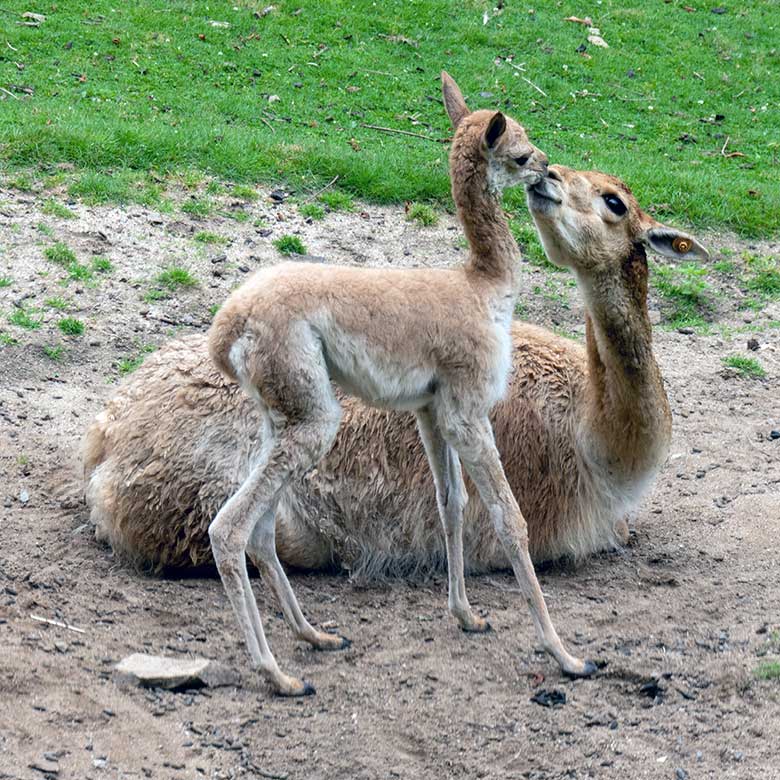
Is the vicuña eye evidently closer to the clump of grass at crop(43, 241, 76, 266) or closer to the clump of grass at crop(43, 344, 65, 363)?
the clump of grass at crop(43, 344, 65, 363)

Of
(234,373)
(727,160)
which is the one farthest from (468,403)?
(727,160)

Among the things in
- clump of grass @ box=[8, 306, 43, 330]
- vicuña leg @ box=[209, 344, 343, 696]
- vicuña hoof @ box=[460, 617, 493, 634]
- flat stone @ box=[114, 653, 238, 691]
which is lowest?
clump of grass @ box=[8, 306, 43, 330]

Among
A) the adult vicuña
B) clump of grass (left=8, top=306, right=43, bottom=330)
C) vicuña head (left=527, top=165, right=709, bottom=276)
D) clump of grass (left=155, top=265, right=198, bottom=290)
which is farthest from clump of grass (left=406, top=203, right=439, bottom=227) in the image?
vicuña head (left=527, top=165, right=709, bottom=276)

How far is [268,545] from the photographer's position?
15.6ft

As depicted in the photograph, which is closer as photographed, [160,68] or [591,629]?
[591,629]

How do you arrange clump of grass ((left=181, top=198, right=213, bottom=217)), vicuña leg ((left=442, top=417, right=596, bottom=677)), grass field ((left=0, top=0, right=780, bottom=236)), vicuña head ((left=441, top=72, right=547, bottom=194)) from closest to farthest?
vicuña leg ((left=442, top=417, right=596, bottom=677)) → vicuña head ((left=441, top=72, right=547, bottom=194)) → clump of grass ((left=181, top=198, right=213, bottom=217)) → grass field ((left=0, top=0, right=780, bottom=236))

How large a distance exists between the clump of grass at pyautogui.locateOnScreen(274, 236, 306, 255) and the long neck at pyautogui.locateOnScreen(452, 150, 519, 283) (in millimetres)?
4348

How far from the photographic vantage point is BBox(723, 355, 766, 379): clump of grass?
7.99m

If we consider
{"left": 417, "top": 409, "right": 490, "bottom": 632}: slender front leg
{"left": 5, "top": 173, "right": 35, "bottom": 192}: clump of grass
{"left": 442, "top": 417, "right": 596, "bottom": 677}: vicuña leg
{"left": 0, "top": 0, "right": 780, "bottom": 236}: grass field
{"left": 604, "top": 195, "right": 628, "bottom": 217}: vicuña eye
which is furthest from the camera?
{"left": 0, "top": 0, "right": 780, "bottom": 236}: grass field

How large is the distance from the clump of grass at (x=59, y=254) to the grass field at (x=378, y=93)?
78cm

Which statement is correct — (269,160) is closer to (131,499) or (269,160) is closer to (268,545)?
(131,499)

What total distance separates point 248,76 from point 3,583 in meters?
8.55

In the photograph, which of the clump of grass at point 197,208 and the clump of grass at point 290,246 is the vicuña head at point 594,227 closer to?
the clump of grass at point 290,246

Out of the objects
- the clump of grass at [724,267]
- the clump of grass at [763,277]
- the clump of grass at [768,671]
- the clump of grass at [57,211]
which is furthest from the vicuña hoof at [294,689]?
the clump of grass at [724,267]
